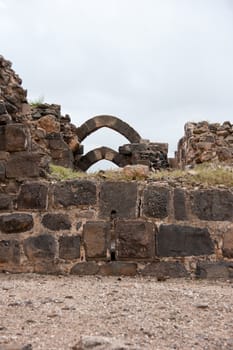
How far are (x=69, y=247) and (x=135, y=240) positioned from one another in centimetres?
66

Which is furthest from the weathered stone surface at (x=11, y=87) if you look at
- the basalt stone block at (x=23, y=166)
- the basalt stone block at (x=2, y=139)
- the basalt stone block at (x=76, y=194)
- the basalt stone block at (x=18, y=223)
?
the basalt stone block at (x=18, y=223)

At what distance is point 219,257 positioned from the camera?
5.08 meters

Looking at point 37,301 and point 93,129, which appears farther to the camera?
point 93,129

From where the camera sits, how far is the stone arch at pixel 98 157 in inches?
636

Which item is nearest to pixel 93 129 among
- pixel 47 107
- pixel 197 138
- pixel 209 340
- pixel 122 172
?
pixel 47 107

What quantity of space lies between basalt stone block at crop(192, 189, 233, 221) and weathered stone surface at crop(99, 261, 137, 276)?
0.84m

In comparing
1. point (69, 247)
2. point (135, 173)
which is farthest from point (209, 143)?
point (69, 247)

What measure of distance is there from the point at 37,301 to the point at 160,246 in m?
1.71

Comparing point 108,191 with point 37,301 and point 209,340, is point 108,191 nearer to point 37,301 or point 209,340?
point 37,301

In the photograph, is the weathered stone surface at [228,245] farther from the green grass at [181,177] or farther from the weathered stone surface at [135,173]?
the weathered stone surface at [135,173]

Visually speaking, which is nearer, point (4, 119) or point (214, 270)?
point (214, 270)

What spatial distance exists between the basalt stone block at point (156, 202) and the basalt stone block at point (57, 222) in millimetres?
793

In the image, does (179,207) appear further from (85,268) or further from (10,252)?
(10,252)

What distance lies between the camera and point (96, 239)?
514 cm
